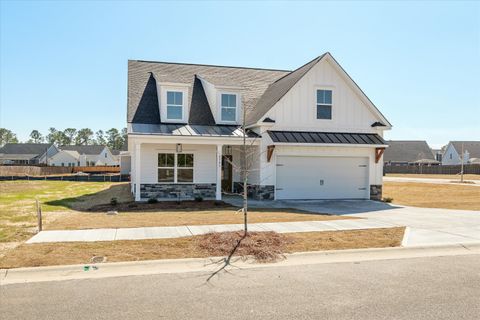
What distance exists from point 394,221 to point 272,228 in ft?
14.6

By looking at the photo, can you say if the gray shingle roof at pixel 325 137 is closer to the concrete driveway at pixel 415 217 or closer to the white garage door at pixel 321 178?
the white garage door at pixel 321 178

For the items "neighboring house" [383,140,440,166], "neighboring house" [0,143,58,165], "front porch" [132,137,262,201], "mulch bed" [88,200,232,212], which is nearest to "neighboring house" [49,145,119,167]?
"neighboring house" [0,143,58,165]

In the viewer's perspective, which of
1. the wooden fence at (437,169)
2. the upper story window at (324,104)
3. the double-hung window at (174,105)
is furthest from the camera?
the wooden fence at (437,169)

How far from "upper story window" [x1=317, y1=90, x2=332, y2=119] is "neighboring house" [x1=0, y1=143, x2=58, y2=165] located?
80.0 meters

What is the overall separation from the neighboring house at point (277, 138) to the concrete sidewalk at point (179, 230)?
22.5ft

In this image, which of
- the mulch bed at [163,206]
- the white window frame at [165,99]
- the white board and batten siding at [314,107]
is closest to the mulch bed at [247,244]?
the mulch bed at [163,206]

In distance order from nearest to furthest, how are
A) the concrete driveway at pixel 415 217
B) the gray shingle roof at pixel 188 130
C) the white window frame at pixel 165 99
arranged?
the concrete driveway at pixel 415 217 < the gray shingle roof at pixel 188 130 < the white window frame at pixel 165 99

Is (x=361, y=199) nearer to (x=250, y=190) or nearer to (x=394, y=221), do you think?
(x=250, y=190)

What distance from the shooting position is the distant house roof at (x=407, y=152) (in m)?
70.5

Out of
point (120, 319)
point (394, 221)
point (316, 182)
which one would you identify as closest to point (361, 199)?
point (316, 182)

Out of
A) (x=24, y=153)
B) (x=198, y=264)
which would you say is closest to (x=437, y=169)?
(x=198, y=264)

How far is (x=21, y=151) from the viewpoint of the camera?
280 ft

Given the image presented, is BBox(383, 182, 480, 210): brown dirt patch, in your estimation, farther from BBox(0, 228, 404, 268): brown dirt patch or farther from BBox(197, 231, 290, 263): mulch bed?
BBox(197, 231, 290, 263): mulch bed

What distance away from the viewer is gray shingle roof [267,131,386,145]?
17.9 metres
